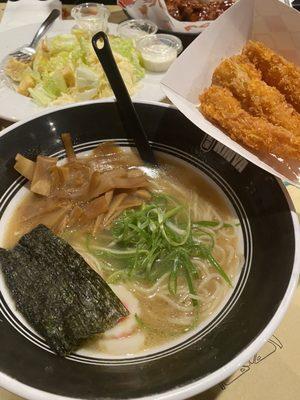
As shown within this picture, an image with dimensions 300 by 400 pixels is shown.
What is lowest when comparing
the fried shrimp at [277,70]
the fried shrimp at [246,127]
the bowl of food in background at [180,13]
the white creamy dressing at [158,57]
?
the white creamy dressing at [158,57]

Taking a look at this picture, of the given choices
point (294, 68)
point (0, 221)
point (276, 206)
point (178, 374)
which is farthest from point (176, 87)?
point (178, 374)

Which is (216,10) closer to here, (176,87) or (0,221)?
(176,87)

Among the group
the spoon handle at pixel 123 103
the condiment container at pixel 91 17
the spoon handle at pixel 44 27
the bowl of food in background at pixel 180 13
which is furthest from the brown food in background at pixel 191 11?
the spoon handle at pixel 123 103

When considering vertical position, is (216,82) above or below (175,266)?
above

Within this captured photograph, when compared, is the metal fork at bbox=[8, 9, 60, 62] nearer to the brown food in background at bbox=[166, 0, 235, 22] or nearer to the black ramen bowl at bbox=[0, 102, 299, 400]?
the brown food in background at bbox=[166, 0, 235, 22]

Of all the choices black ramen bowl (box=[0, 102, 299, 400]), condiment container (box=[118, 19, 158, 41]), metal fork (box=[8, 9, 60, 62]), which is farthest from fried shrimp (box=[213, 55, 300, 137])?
metal fork (box=[8, 9, 60, 62])

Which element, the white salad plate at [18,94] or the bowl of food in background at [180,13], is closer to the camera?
the white salad plate at [18,94]

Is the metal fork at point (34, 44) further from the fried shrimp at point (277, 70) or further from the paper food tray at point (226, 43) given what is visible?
the fried shrimp at point (277, 70)
